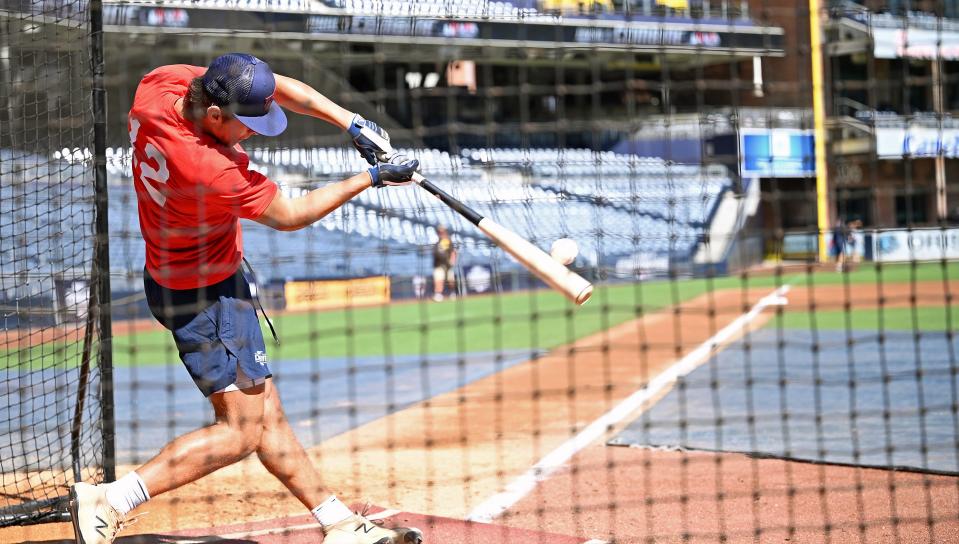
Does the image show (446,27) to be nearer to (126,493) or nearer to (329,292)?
(329,292)

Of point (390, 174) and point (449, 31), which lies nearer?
point (390, 174)

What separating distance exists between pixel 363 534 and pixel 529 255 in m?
1.31

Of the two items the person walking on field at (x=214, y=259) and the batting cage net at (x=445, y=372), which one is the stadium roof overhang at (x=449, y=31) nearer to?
the batting cage net at (x=445, y=372)

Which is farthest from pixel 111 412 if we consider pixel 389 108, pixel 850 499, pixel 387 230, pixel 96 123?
pixel 389 108

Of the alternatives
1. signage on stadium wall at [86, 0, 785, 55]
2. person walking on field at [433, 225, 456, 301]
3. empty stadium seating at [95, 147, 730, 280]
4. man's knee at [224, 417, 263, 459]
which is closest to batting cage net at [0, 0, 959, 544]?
man's knee at [224, 417, 263, 459]

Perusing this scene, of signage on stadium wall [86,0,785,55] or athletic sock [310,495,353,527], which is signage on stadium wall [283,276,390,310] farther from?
athletic sock [310,495,353,527]

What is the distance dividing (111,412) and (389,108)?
73.7 feet

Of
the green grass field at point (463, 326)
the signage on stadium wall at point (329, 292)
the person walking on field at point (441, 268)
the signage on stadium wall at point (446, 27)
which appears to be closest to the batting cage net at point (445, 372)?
the green grass field at point (463, 326)

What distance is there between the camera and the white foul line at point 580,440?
16.7 feet

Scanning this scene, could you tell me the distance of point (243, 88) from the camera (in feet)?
11.6

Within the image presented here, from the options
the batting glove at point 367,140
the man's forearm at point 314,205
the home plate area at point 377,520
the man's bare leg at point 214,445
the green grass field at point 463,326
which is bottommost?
the green grass field at point 463,326

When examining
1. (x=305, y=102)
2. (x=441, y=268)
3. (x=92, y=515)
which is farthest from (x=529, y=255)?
(x=441, y=268)

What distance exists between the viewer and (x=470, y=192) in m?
17.7

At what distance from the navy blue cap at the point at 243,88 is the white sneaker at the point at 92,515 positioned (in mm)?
1485
